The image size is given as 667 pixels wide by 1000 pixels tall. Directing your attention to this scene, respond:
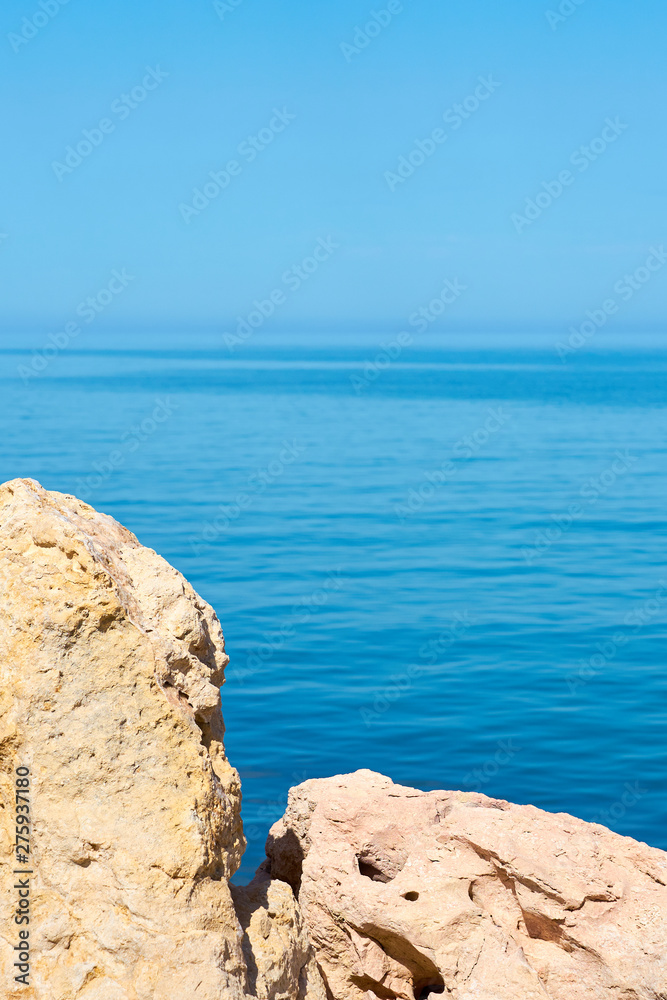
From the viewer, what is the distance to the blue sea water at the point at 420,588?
9898mm

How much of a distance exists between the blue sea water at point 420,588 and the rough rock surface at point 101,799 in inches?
173

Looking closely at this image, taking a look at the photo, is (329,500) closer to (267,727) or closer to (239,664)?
(239,664)

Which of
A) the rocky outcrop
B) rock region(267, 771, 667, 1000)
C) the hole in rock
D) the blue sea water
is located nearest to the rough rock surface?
the rocky outcrop

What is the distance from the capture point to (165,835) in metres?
3.61

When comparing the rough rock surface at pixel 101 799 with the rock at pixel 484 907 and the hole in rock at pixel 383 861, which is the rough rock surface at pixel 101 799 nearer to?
the rock at pixel 484 907

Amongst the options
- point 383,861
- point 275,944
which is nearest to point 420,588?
point 383,861

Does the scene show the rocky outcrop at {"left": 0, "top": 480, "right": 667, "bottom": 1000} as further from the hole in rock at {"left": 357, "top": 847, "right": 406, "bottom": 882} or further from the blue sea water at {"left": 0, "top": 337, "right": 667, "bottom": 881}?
the blue sea water at {"left": 0, "top": 337, "right": 667, "bottom": 881}

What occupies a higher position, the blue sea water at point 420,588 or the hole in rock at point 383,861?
the blue sea water at point 420,588

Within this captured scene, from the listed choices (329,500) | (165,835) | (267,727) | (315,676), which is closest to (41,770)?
(165,835)

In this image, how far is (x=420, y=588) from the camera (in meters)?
16.3

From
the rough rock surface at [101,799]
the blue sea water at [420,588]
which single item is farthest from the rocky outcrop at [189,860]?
the blue sea water at [420,588]

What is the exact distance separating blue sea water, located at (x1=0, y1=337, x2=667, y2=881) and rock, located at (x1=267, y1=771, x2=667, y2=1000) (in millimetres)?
3313

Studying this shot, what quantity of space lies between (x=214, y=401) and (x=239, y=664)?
45.7 m

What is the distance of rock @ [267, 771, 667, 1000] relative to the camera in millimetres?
4215
